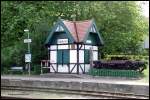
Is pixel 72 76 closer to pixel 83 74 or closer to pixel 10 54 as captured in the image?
pixel 83 74

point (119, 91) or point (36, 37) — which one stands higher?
point (36, 37)

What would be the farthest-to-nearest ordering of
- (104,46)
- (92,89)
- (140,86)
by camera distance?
(104,46) < (92,89) < (140,86)

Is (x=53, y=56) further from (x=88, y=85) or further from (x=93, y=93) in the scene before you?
(x=93, y=93)

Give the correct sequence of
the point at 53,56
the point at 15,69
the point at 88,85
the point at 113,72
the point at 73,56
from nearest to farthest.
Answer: the point at 88,85 < the point at 113,72 < the point at 73,56 < the point at 53,56 < the point at 15,69

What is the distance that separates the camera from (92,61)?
23922 millimetres

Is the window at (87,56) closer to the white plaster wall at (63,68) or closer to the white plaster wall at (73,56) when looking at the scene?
the white plaster wall at (73,56)

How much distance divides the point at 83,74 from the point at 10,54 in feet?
14.7

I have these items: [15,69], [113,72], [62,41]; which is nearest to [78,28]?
[62,41]

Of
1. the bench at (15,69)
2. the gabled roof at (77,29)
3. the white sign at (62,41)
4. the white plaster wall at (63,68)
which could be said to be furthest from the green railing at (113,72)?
the bench at (15,69)

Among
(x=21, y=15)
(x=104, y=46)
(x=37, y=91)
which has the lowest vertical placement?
(x=37, y=91)

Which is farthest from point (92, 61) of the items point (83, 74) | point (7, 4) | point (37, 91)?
point (7, 4)

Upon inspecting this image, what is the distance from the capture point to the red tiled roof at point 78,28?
24312mm

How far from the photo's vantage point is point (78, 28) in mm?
24875

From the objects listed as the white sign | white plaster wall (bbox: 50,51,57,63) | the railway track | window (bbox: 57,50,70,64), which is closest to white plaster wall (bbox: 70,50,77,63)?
window (bbox: 57,50,70,64)
